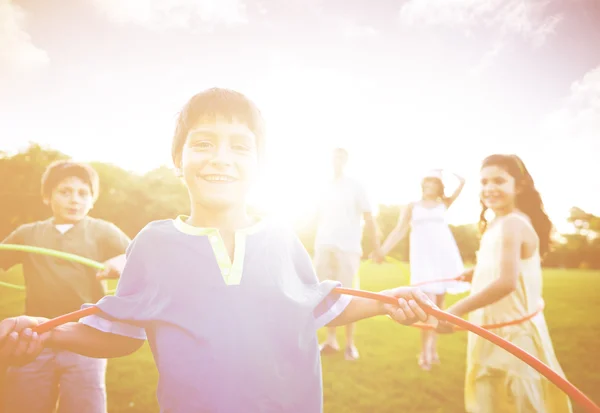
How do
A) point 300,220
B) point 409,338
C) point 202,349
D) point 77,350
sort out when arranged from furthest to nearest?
point 300,220 → point 409,338 → point 77,350 → point 202,349

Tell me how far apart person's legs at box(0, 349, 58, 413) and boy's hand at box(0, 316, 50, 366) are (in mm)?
1408

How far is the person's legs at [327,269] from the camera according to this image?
590 centimetres

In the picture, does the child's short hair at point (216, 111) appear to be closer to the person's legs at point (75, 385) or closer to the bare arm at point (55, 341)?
the bare arm at point (55, 341)

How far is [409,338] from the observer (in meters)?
7.29

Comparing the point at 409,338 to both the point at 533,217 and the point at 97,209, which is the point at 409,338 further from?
the point at 97,209

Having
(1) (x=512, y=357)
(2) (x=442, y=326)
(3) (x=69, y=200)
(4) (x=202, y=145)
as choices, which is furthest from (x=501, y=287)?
(3) (x=69, y=200)

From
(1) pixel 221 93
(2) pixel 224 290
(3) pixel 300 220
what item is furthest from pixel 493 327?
(3) pixel 300 220

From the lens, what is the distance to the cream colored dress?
2744mm

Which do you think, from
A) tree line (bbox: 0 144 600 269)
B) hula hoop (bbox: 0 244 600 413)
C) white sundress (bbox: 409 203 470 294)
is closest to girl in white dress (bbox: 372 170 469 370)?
white sundress (bbox: 409 203 470 294)

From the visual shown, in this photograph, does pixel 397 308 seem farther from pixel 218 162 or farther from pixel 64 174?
pixel 64 174

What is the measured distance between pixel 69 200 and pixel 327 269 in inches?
140

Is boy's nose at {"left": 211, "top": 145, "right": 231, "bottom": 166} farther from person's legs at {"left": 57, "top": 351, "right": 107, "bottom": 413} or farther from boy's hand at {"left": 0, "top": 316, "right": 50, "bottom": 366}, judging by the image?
person's legs at {"left": 57, "top": 351, "right": 107, "bottom": 413}

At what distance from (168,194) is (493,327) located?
3033 cm

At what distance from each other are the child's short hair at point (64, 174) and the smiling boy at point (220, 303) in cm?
179
